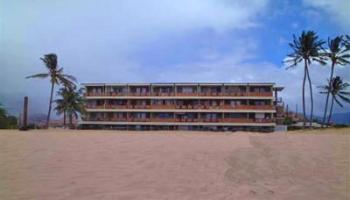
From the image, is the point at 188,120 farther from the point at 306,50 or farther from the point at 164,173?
the point at 164,173

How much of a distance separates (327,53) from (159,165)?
48.6m

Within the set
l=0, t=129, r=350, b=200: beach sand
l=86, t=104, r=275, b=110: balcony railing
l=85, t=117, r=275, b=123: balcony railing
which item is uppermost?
l=86, t=104, r=275, b=110: balcony railing

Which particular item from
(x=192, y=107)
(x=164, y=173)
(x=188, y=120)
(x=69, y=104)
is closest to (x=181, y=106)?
(x=192, y=107)

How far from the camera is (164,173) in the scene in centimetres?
848

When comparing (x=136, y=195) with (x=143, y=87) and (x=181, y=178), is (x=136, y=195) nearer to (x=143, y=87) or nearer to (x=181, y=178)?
(x=181, y=178)

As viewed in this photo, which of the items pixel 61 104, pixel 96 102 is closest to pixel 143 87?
pixel 96 102

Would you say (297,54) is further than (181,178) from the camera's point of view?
Yes

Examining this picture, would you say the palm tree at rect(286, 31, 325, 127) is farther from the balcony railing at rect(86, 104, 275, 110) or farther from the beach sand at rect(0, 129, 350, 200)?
the beach sand at rect(0, 129, 350, 200)

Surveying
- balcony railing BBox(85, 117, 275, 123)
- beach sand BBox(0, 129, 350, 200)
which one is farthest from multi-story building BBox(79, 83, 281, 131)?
beach sand BBox(0, 129, 350, 200)

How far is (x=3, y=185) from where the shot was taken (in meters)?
6.91

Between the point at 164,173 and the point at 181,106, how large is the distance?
170 ft

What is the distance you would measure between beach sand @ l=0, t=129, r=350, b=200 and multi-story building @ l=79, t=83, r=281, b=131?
153 ft

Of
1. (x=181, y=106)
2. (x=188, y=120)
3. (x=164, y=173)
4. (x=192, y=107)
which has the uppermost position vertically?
(x=181, y=106)

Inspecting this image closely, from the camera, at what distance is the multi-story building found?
2308 inches
